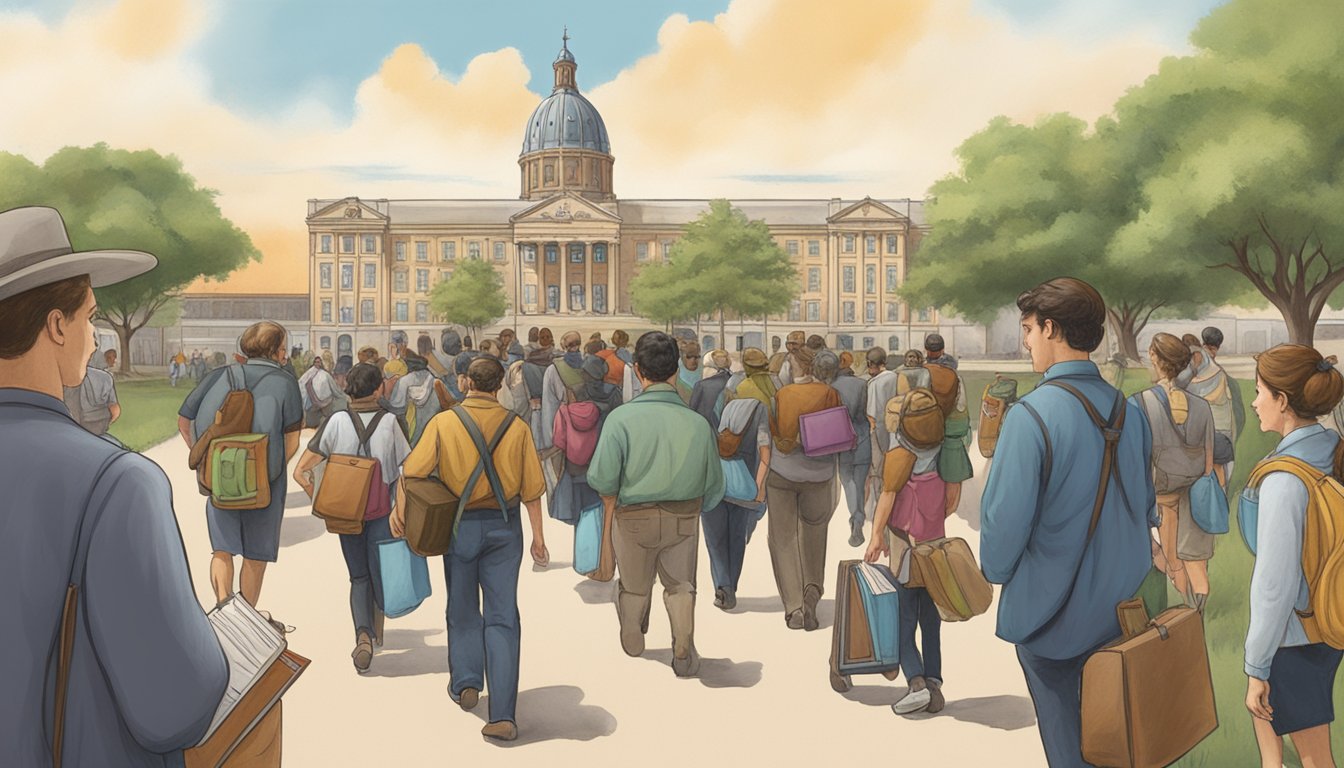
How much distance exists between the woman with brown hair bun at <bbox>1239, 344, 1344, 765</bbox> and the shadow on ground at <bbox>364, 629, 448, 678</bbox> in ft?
14.9

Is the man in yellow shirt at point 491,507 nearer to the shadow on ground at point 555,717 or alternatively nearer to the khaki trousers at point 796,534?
the shadow on ground at point 555,717

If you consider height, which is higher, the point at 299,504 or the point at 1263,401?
the point at 1263,401

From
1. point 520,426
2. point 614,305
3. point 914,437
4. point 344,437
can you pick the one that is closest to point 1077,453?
point 914,437

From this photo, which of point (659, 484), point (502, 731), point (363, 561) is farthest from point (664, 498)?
point (363, 561)

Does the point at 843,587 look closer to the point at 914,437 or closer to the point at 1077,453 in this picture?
the point at 914,437

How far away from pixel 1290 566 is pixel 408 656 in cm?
516

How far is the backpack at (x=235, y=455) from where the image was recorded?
6.77 metres

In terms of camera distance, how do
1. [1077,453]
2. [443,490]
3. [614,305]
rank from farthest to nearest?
[614,305]
[443,490]
[1077,453]

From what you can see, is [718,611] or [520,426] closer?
[520,426]

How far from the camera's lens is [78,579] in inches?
74.8

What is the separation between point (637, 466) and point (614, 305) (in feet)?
290

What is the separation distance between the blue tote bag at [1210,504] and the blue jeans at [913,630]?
2696 millimetres

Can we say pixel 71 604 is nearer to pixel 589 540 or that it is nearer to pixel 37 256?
pixel 37 256

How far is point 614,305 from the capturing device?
94.0 meters
